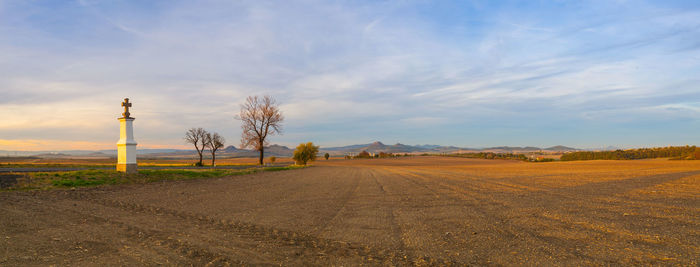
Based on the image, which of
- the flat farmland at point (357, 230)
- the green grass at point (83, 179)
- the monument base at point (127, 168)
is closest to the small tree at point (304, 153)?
the green grass at point (83, 179)

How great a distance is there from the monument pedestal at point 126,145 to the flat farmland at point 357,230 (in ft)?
22.7

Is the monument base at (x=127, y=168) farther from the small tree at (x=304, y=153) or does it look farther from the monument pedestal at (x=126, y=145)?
the small tree at (x=304, y=153)

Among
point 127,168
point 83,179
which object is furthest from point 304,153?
point 83,179

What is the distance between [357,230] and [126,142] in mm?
16333

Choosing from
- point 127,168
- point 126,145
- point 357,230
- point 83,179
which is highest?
point 126,145

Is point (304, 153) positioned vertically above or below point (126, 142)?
below

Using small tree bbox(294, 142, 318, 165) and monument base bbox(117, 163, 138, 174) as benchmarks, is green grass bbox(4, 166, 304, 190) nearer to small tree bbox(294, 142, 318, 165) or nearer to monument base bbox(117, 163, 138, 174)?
monument base bbox(117, 163, 138, 174)

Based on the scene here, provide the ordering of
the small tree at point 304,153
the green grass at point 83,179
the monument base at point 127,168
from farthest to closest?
1. the small tree at point 304,153
2. the monument base at point 127,168
3. the green grass at point 83,179

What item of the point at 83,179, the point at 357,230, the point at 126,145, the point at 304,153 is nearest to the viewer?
the point at 357,230

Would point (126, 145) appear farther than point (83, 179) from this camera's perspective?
Yes

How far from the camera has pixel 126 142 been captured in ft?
61.2

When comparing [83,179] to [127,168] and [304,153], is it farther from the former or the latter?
[304,153]

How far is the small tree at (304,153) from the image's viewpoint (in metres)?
50.8

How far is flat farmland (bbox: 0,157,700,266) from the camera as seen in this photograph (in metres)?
5.25
